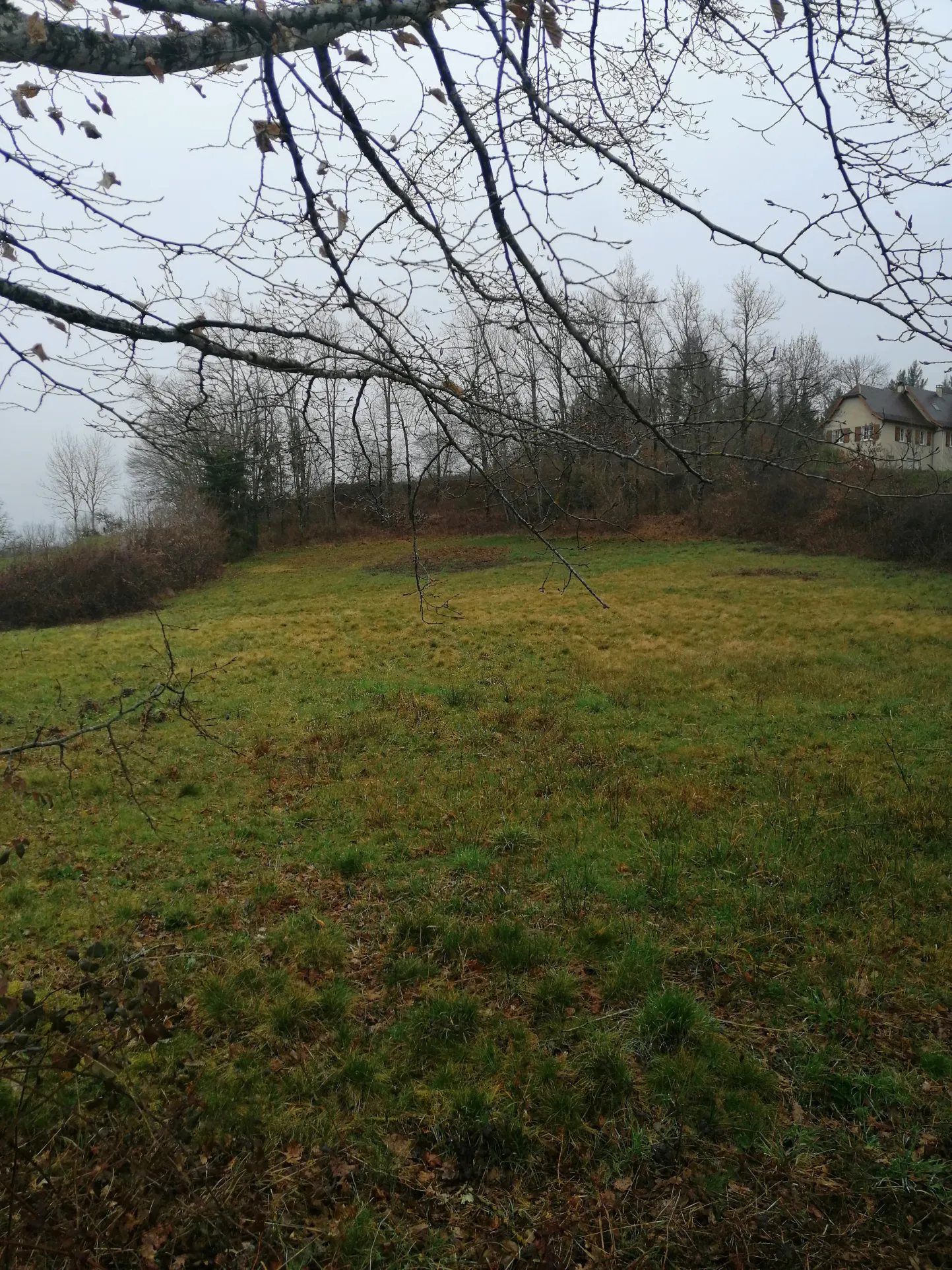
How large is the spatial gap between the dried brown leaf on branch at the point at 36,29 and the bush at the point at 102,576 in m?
18.0

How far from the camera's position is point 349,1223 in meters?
2.56

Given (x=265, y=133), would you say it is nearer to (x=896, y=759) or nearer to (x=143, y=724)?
(x=143, y=724)

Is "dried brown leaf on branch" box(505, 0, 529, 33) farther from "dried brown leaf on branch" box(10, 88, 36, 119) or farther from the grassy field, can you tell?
the grassy field

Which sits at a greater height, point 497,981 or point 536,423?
point 536,423

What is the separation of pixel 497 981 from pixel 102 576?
19630mm

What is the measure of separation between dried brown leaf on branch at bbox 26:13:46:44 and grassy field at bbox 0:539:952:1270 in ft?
6.73

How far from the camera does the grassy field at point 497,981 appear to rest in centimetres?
249

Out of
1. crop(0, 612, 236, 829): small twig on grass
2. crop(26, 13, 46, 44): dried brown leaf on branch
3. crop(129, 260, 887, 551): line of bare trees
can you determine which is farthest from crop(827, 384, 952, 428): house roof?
crop(26, 13, 46, 44): dried brown leaf on branch

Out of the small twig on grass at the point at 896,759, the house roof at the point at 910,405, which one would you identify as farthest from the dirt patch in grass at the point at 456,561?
the small twig on grass at the point at 896,759

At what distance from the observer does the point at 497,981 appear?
389cm

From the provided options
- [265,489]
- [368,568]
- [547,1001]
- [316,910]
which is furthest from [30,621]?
[547,1001]

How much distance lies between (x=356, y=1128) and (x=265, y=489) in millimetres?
4847

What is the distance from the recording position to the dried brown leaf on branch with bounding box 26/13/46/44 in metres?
1.95

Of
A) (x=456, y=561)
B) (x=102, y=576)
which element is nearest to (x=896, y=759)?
(x=456, y=561)
